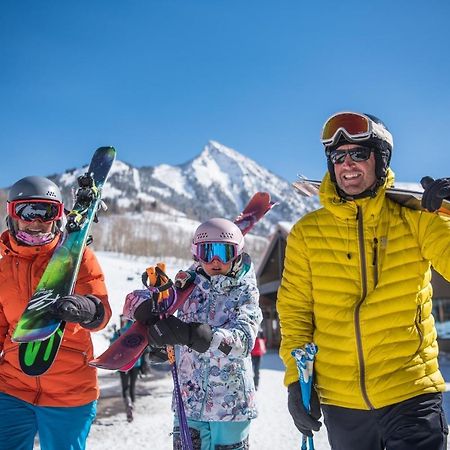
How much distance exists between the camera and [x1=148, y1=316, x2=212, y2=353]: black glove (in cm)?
224

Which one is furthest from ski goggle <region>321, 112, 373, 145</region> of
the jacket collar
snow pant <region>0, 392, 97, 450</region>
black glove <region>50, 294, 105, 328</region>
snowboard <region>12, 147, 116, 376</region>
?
snow pant <region>0, 392, 97, 450</region>

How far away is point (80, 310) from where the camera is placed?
267cm

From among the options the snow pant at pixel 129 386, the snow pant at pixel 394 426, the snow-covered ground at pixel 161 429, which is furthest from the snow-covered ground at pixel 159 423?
the snow pant at pixel 394 426

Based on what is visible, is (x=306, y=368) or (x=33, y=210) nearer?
(x=306, y=368)

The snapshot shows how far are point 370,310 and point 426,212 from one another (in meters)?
0.57

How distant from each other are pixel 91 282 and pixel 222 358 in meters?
1.00

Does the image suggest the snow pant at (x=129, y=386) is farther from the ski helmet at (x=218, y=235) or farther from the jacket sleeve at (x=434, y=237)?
the jacket sleeve at (x=434, y=237)

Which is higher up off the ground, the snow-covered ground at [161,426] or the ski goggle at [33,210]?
the ski goggle at [33,210]

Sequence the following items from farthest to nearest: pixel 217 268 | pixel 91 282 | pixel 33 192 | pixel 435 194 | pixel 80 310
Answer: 1. pixel 33 192
2. pixel 91 282
3. pixel 217 268
4. pixel 80 310
5. pixel 435 194

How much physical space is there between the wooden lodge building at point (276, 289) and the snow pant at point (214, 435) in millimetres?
16837

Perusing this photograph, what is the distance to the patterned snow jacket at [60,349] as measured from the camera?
2.80 m

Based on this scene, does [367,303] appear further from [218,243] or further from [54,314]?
[54,314]

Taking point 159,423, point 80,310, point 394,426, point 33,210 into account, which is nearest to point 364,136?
point 394,426

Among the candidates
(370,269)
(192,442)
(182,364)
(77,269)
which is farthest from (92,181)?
(370,269)
